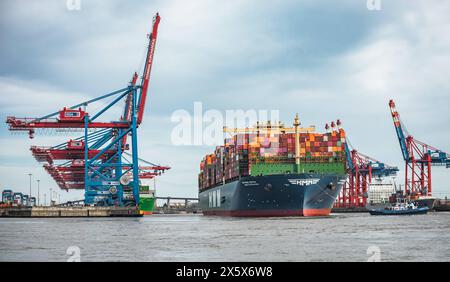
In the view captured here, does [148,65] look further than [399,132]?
No

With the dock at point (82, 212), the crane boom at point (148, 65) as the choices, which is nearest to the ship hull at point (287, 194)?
the dock at point (82, 212)

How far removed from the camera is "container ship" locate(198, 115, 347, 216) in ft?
236

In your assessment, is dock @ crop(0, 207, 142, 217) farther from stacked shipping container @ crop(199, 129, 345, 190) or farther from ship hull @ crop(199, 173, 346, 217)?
stacked shipping container @ crop(199, 129, 345, 190)

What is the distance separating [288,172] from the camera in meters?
74.8

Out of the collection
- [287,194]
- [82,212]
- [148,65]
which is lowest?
[82,212]

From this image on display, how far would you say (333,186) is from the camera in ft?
245

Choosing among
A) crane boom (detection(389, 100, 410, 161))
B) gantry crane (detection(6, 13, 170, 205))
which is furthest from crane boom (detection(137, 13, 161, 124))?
crane boom (detection(389, 100, 410, 161))

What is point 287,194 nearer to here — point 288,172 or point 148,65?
point 288,172

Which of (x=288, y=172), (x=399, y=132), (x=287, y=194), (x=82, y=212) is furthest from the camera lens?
(x=399, y=132)

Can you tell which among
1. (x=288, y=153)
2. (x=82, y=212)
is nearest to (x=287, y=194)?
(x=288, y=153)

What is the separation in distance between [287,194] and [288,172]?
3866 mm

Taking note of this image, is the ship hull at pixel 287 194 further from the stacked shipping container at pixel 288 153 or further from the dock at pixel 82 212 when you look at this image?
the dock at pixel 82 212
